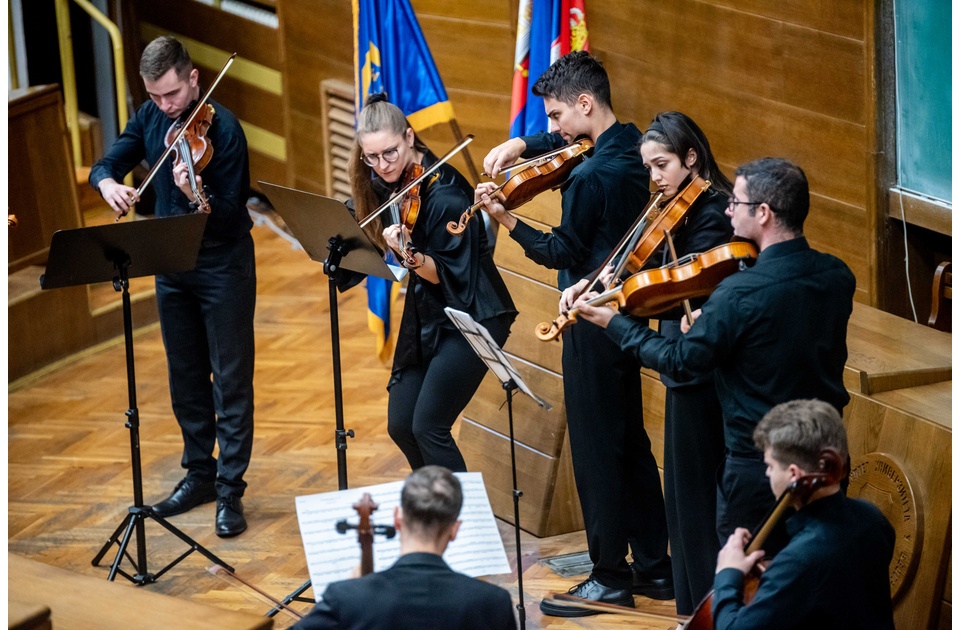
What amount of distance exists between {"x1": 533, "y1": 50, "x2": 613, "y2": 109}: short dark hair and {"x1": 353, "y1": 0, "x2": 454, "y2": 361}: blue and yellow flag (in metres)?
1.79

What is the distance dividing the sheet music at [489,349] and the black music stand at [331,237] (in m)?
0.45

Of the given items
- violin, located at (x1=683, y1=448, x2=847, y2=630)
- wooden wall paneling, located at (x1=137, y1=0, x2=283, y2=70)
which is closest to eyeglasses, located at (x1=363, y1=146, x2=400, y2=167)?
violin, located at (x1=683, y1=448, x2=847, y2=630)

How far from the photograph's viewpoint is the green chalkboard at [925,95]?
168 inches

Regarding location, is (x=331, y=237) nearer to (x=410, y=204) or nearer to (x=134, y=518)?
(x=410, y=204)

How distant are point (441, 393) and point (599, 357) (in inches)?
20.1

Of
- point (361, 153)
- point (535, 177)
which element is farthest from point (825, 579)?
point (361, 153)

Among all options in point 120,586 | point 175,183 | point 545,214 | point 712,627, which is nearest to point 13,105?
point 175,183

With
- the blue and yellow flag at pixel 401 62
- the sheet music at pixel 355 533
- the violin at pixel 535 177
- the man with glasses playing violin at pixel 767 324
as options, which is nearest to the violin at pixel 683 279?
the man with glasses playing violin at pixel 767 324

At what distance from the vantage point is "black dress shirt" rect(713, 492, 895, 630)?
8.54 feet

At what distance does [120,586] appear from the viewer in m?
3.27

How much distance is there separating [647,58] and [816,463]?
9.86 ft

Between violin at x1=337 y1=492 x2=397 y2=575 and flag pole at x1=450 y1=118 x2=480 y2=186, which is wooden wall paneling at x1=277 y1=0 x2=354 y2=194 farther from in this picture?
violin at x1=337 y1=492 x2=397 y2=575

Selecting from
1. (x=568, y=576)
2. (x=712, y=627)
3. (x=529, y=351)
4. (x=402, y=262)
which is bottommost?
(x=568, y=576)

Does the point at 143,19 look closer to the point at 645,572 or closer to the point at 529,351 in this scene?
the point at 529,351
